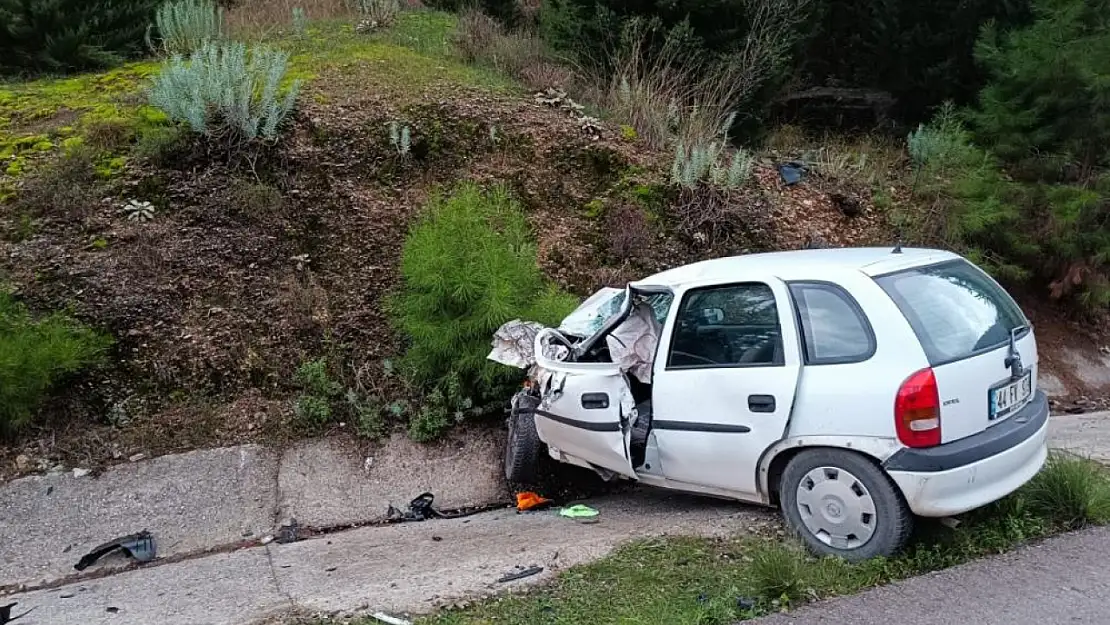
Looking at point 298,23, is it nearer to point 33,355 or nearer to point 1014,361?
point 33,355

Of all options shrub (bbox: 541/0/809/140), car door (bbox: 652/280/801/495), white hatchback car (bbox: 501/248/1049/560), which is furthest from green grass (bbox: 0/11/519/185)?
car door (bbox: 652/280/801/495)

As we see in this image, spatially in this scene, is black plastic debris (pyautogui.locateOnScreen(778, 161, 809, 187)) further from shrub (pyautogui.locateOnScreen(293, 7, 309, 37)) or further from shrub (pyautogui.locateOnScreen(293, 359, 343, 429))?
shrub (pyautogui.locateOnScreen(293, 7, 309, 37))

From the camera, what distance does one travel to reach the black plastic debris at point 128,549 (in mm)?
5320

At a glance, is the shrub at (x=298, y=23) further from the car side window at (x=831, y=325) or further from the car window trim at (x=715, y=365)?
the car side window at (x=831, y=325)

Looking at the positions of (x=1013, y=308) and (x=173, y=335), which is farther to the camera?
(x=173, y=335)

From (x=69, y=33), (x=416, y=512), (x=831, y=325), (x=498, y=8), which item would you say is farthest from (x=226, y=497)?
(x=498, y=8)

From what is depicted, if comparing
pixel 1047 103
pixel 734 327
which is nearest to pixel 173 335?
pixel 734 327

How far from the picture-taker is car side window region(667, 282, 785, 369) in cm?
459

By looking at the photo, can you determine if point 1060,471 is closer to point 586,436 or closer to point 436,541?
point 586,436

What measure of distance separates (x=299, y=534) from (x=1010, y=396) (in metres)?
4.53

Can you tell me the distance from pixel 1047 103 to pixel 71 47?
37.2ft

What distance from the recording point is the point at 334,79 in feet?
31.7

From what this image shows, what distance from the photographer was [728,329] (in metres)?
4.81

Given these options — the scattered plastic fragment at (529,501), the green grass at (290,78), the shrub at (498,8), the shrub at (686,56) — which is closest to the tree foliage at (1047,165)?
the shrub at (686,56)
